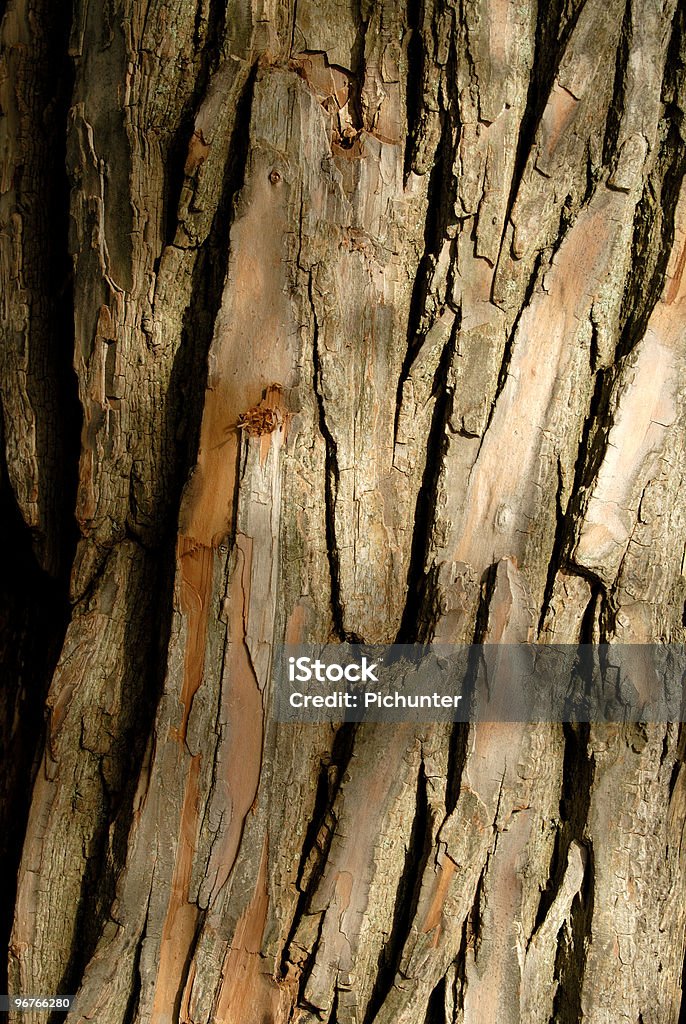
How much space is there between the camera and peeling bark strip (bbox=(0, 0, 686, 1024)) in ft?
4.00

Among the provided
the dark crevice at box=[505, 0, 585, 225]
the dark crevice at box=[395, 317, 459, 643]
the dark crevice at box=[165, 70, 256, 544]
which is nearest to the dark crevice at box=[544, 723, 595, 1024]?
the dark crevice at box=[395, 317, 459, 643]

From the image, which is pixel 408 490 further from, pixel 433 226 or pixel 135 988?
pixel 135 988

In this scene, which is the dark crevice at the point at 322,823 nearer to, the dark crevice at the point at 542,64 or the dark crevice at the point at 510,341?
the dark crevice at the point at 510,341

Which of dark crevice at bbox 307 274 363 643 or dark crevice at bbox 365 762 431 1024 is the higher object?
dark crevice at bbox 307 274 363 643

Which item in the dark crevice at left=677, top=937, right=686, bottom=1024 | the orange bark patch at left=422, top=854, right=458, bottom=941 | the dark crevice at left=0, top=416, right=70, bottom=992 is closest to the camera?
the orange bark patch at left=422, top=854, right=458, bottom=941

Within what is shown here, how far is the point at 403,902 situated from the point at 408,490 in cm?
58

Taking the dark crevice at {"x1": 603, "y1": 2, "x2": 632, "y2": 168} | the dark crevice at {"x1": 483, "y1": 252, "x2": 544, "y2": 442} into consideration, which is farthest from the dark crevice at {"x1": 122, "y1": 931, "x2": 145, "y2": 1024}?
the dark crevice at {"x1": 603, "y1": 2, "x2": 632, "y2": 168}

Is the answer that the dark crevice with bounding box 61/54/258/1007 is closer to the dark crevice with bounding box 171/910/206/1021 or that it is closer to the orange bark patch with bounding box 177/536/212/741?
the orange bark patch with bounding box 177/536/212/741

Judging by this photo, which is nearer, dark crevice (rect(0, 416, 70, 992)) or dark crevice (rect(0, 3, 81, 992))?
dark crevice (rect(0, 3, 81, 992))

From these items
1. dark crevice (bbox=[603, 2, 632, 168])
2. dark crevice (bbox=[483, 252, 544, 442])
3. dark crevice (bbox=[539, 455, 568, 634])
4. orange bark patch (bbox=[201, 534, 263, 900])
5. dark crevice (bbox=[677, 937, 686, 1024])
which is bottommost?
dark crevice (bbox=[677, 937, 686, 1024])

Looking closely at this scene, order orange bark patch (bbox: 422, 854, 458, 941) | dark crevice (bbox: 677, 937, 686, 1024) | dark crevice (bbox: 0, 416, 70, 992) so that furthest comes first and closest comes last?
dark crevice (bbox: 0, 416, 70, 992), dark crevice (bbox: 677, 937, 686, 1024), orange bark patch (bbox: 422, 854, 458, 941)

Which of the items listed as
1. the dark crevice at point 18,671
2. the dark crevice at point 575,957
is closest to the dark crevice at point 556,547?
the dark crevice at point 575,957

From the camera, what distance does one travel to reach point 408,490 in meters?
1.26

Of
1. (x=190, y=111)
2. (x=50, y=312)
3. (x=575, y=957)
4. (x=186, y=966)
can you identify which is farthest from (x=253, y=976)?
(x=190, y=111)
